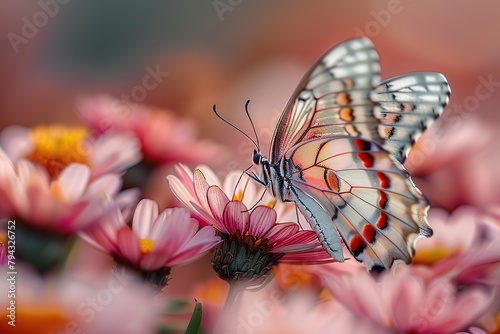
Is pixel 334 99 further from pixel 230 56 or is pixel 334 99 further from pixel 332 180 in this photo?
pixel 230 56

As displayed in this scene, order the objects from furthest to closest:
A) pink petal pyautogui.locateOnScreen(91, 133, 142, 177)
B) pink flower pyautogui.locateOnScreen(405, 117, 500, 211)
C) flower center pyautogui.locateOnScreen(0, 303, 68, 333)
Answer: pink flower pyautogui.locateOnScreen(405, 117, 500, 211) → pink petal pyautogui.locateOnScreen(91, 133, 142, 177) → flower center pyautogui.locateOnScreen(0, 303, 68, 333)

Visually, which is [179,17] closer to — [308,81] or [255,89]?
[255,89]

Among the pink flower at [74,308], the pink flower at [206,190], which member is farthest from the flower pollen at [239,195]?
the pink flower at [74,308]

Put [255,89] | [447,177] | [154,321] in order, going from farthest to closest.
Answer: [255,89]
[447,177]
[154,321]

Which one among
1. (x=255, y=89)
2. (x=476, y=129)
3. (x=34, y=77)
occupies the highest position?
(x=34, y=77)

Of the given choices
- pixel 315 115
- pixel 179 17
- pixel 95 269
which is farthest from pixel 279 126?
pixel 179 17

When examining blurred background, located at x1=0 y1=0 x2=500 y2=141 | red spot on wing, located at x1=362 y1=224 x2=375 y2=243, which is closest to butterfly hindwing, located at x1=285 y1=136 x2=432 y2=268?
red spot on wing, located at x1=362 y1=224 x2=375 y2=243

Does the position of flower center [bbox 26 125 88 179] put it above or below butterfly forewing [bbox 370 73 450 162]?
above

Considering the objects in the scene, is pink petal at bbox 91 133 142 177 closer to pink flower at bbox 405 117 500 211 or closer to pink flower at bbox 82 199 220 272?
pink flower at bbox 82 199 220 272
